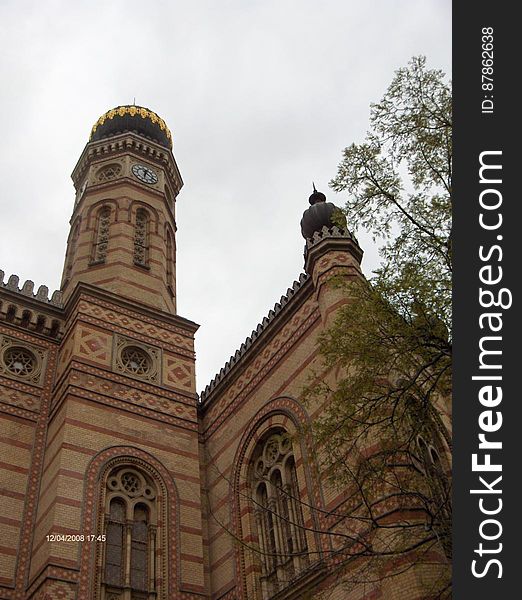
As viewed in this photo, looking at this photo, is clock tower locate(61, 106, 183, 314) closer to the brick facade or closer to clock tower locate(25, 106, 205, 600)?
clock tower locate(25, 106, 205, 600)

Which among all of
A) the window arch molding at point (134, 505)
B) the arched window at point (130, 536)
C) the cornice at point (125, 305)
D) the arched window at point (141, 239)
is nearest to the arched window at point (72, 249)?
the arched window at point (141, 239)

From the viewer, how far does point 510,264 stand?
493 centimetres

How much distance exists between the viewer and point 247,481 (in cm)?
1320

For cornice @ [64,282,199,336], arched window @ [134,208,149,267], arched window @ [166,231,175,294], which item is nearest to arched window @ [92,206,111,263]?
arched window @ [134,208,149,267]

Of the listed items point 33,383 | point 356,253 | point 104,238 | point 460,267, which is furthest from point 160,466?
point 460,267

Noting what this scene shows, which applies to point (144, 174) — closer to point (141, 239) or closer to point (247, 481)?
point (141, 239)

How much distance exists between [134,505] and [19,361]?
4.21 metres

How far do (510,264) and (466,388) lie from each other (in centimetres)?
98

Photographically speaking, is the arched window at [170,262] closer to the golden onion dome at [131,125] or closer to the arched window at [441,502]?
the golden onion dome at [131,125]

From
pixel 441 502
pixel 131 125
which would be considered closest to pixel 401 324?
pixel 441 502

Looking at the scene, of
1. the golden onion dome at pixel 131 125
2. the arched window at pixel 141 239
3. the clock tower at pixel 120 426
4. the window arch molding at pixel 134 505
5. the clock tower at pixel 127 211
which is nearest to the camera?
the window arch molding at pixel 134 505

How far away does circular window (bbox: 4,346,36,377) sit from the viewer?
14305 mm

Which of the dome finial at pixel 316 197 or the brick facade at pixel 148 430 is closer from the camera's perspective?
the brick facade at pixel 148 430

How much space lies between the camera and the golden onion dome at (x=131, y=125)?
21.8m
